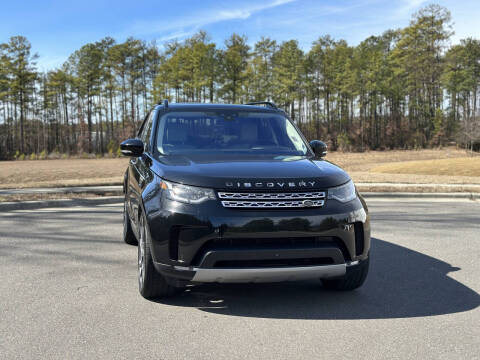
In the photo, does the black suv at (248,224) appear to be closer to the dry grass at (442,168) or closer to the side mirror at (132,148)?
the side mirror at (132,148)

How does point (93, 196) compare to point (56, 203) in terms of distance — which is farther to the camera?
point (93, 196)

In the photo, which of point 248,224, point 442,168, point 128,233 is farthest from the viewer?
point 442,168

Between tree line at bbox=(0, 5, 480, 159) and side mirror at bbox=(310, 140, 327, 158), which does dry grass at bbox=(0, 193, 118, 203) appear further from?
tree line at bbox=(0, 5, 480, 159)

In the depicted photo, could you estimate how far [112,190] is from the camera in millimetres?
14977

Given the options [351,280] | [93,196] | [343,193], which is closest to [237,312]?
[351,280]

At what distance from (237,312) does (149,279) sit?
2.74 feet

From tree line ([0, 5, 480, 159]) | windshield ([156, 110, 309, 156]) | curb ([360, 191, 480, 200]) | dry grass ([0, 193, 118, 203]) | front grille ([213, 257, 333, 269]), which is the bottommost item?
curb ([360, 191, 480, 200])

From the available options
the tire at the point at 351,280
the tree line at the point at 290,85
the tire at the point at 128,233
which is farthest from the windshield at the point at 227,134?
the tree line at the point at 290,85

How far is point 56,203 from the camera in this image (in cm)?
1248

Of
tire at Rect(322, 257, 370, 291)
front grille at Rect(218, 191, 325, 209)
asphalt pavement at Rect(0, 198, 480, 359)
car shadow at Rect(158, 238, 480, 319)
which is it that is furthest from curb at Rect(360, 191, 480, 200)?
front grille at Rect(218, 191, 325, 209)

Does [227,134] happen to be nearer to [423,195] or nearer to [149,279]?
[149,279]

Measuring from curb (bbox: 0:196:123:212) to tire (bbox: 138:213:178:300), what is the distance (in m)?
8.49

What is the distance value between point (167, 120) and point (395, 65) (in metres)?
70.2

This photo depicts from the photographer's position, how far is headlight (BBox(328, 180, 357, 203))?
4180 millimetres
